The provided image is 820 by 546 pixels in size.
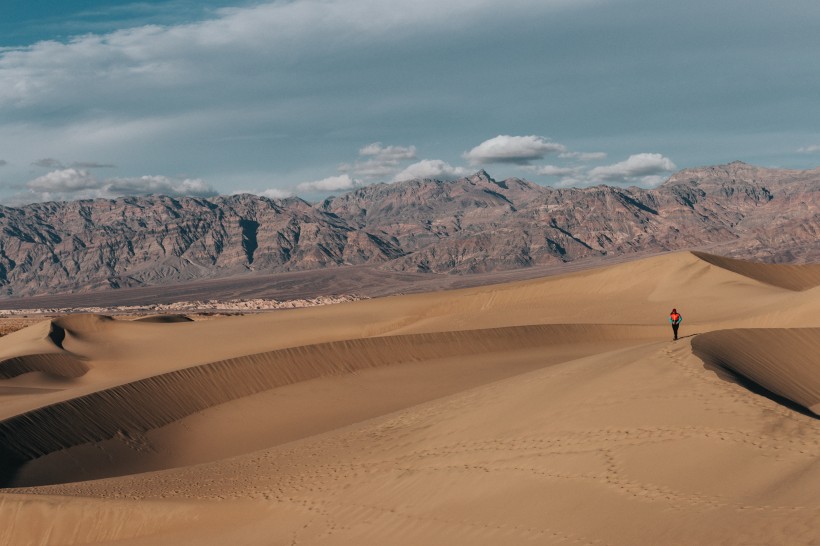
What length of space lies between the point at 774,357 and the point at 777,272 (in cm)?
3256

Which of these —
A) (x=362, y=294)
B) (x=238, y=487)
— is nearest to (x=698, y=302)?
(x=238, y=487)

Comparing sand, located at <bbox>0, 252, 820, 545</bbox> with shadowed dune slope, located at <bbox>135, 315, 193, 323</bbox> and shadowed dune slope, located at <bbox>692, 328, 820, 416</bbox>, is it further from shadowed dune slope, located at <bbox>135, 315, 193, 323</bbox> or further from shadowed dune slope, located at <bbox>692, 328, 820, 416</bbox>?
shadowed dune slope, located at <bbox>135, 315, 193, 323</bbox>

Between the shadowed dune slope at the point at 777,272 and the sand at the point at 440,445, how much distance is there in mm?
15841

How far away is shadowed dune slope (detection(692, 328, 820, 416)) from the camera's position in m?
15.4

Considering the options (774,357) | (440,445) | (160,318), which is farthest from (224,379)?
(160,318)

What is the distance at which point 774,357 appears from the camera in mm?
18328

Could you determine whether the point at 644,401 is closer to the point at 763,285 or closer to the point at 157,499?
the point at 157,499

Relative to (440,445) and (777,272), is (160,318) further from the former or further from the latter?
(440,445)

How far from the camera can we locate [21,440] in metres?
17.4

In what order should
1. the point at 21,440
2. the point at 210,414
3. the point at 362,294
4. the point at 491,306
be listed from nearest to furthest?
1. the point at 21,440
2. the point at 210,414
3. the point at 491,306
4. the point at 362,294

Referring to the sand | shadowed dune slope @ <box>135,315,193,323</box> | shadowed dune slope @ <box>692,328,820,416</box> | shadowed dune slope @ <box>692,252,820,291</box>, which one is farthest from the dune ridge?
shadowed dune slope @ <box>135,315,193,323</box>

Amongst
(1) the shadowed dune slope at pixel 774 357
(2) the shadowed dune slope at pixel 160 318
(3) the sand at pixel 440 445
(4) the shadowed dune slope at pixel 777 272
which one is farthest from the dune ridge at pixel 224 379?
(2) the shadowed dune slope at pixel 160 318

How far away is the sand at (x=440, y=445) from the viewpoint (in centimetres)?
862

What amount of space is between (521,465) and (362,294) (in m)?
147
